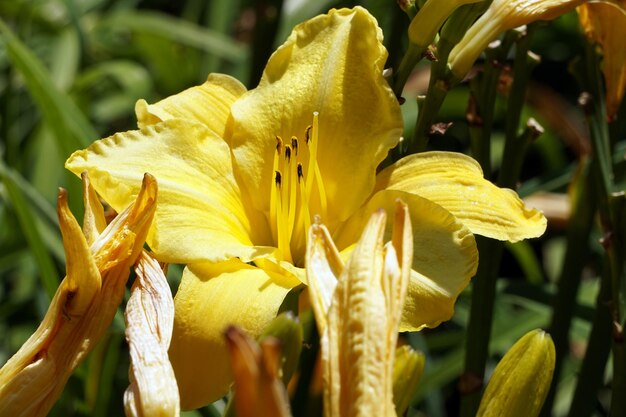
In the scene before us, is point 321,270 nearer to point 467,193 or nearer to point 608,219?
point 467,193

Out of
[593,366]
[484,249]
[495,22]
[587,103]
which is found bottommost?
[593,366]

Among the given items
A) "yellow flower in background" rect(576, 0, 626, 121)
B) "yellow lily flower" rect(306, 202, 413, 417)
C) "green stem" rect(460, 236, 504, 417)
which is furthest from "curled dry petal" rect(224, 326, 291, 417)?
"yellow flower in background" rect(576, 0, 626, 121)

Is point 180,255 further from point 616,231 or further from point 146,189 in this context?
point 616,231

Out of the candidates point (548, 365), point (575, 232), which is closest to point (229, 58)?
point (575, 232)

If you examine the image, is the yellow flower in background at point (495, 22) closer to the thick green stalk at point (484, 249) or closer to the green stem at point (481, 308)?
the thick green stalk at point (484, 249)

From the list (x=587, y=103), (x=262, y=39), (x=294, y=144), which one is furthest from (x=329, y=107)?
(x=262, y=39)

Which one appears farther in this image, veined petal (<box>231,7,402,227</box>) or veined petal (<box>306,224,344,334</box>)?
veined petal (<box>231,7,402,227</box>)

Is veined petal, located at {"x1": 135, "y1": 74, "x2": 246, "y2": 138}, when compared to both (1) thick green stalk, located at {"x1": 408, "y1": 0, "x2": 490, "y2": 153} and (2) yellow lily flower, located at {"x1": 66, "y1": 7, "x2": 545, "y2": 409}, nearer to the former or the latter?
(2) yellow lily flower, located at {"x1": 66, "y1": 7, "x2": 545, "y2": 409}
